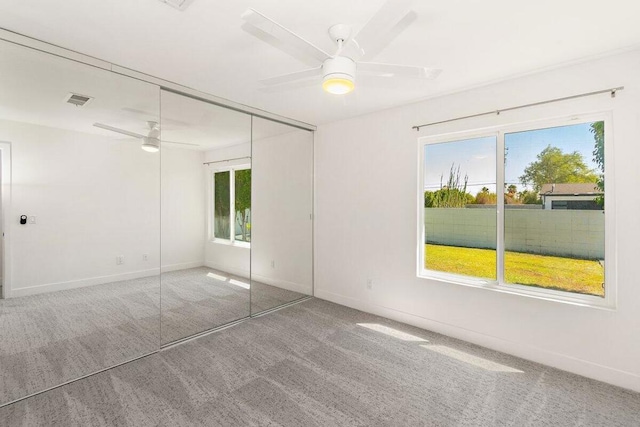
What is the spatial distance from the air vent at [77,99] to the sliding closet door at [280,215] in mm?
1687

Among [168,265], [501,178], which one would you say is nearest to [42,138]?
[168,265]

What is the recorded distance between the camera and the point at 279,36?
1490 mm

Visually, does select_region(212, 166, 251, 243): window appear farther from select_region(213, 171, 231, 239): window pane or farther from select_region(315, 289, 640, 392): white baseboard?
select_region(315, 289, 640, 392): white baseboard

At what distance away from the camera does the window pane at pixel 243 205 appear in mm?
3559

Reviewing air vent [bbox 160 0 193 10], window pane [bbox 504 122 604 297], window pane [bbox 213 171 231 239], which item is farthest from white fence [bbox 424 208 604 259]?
air vent [bbox 160 0 193 10]

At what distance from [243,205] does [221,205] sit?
297mm

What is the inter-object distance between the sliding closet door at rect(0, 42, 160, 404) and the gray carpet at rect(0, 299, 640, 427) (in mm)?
295

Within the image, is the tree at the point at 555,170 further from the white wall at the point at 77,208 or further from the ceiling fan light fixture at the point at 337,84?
the white wall at the point at 77,208

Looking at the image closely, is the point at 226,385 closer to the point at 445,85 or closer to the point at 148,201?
the point at 148,201

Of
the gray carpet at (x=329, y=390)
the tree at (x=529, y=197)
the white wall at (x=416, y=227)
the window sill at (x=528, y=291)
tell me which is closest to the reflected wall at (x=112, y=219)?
the gray carpet at (x=329, y=390)

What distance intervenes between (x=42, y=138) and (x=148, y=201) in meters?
0.88

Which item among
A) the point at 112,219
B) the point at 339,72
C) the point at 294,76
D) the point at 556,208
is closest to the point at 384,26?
the point at 339,72

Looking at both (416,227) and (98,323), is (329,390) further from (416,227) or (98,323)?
(98,323)

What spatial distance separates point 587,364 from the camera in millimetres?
2434
